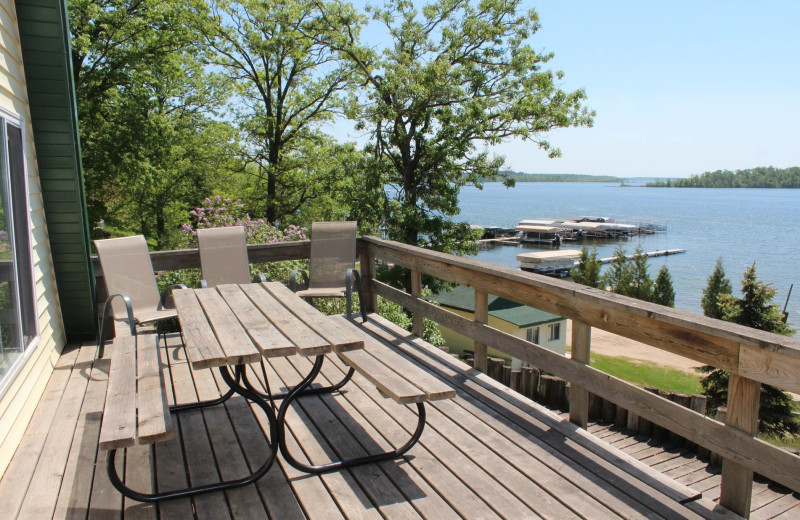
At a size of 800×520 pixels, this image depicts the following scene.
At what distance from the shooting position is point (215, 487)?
2162 mm

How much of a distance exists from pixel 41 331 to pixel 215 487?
7.07ft

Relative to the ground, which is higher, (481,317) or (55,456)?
(481,317)

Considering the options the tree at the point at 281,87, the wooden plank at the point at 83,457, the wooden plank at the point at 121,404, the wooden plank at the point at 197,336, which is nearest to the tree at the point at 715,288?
the tree at the point at 281,87

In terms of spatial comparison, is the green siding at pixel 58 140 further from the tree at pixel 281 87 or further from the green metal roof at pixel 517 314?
the green metal roof at pixel 517 314

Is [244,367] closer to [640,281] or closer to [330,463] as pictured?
[330,463]

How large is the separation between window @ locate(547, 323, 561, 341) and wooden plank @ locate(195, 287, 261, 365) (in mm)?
21069

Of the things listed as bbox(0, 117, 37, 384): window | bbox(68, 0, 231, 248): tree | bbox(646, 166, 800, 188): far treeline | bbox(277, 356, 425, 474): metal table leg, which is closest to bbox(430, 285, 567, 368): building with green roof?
bbox(68, 0, 231, 248): tree

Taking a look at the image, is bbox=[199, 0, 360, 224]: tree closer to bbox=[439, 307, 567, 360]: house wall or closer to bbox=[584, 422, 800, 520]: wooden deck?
bbox=[439, 307, 567, 360]: house wall

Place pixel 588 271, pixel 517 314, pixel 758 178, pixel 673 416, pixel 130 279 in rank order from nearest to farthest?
pixel 673 416 → pixel 130 279 → pixel 517 314 → pixel 588 271 → pixel 758 178

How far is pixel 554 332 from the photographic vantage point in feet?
79.0

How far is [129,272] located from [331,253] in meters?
1.57

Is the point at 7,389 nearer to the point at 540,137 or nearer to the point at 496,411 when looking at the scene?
the point at 496,411

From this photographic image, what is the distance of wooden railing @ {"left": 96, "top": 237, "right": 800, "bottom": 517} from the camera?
1839 mm

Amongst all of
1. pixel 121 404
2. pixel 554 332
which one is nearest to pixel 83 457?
pixel 121 404
